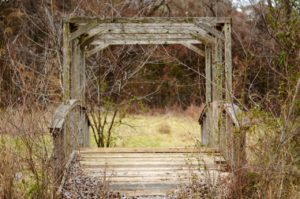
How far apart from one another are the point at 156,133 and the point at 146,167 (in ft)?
23.5

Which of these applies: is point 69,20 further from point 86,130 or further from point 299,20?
point 299,20

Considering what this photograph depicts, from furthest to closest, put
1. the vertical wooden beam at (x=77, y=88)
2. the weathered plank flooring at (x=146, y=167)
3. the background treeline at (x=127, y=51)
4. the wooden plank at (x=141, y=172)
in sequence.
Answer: the background treeline at (x=127, y=51)
the vertical wooden beam at (x=77, y=88)
the wooden plank at (x=141, y=172)
the weathered plank flooring at (x=146, y=167)

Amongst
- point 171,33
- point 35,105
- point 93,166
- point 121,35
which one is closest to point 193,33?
point 171,33

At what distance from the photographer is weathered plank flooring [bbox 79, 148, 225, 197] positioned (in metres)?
5.25

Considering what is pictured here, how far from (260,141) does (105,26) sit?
12.4 ft

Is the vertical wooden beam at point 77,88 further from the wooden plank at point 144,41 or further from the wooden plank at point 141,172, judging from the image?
the wooden plank at point 141,172

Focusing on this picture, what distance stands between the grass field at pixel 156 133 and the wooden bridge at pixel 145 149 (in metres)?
3.10

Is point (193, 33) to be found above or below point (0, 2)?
below

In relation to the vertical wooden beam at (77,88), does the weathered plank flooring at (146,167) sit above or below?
below

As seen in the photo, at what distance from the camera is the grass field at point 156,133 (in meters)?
12.1

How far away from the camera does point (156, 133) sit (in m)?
13.4

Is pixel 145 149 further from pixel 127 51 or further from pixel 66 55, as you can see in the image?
pixel 127 51

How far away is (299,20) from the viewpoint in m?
6.21

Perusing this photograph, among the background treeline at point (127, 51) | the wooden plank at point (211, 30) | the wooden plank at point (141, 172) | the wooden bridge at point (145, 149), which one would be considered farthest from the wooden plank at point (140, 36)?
the wooden plank at point (141, 172)
